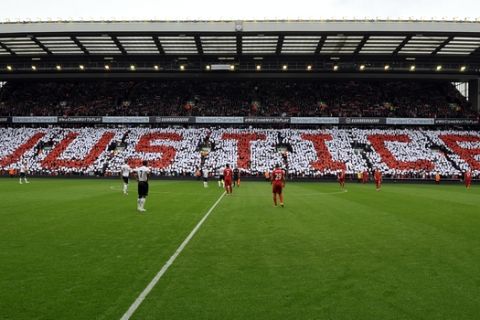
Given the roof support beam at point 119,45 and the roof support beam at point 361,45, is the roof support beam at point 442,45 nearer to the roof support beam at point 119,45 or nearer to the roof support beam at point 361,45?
the roof support beam at point 361,45

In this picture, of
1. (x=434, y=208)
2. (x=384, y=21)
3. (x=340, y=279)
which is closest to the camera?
(x=340, y=279)

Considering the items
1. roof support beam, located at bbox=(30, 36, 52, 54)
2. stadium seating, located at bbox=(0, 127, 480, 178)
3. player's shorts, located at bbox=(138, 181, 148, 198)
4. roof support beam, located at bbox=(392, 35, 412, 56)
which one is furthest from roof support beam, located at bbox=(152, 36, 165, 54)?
player's shorts, located at bbox=(138, 181, 148, 198)

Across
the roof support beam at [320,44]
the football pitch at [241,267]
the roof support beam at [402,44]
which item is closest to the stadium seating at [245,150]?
the roof support beam at [402,44]

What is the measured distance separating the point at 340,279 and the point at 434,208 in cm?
1325

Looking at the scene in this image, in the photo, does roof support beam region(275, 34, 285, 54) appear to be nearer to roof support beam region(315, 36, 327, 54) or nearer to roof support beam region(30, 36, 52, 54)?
roof support beam region(315, 36, 327, 54)

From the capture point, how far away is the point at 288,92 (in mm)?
62500

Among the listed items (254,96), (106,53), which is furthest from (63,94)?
(254,96)

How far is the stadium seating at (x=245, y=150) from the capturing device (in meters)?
47.5

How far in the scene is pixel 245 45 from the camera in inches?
1966

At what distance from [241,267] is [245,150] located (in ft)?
142

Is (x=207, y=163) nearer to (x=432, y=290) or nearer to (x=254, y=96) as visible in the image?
(x=254, y=96)

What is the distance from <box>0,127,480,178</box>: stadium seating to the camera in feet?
156

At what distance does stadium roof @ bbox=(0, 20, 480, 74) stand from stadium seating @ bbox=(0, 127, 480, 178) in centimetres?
870

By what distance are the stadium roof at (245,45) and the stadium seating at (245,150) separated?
8.70 m
